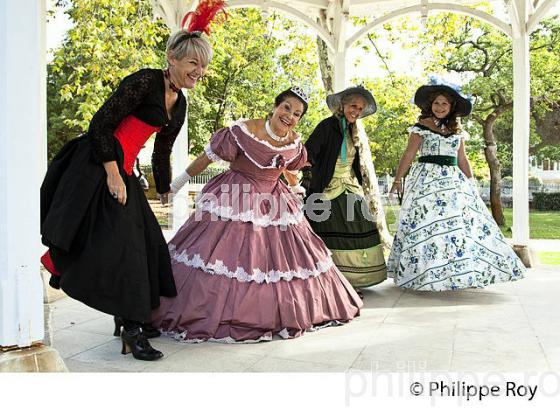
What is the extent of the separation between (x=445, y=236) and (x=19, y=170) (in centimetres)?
325

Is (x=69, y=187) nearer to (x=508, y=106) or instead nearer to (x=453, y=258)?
(x=453, y=258)

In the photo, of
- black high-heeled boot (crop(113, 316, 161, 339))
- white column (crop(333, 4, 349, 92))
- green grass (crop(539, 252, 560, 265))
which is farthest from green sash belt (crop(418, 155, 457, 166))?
green grass (crop(539, 252, 560, 265))

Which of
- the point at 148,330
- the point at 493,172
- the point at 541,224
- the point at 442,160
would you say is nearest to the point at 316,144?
the point at 442,160

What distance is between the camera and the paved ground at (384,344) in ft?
9.53

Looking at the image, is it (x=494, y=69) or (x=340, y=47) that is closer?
(x=340, y=47)

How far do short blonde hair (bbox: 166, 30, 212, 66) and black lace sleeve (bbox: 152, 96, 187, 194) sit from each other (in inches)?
11.0

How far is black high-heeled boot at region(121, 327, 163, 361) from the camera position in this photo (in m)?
2.96

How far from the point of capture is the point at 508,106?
17.3 m

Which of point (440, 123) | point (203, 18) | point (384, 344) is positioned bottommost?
point (384, 344)

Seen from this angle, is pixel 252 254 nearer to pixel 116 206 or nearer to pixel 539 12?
pixel 116 206

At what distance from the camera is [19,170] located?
7.84 ft

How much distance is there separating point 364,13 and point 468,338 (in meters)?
4.86

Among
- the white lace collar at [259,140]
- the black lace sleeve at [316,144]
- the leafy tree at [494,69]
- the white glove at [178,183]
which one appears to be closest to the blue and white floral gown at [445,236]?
the black lace sleeve at [316,144]

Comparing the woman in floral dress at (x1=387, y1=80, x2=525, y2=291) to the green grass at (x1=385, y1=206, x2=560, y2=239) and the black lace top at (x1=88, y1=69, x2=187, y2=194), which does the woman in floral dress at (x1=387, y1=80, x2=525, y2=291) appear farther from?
the green grass at (x1=385, y1=206, x2=560, y2=239)
